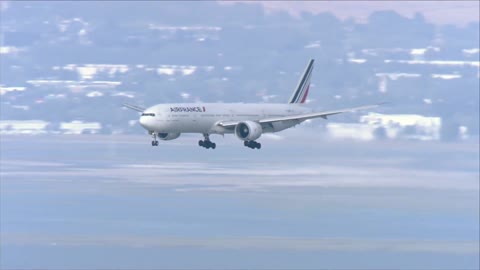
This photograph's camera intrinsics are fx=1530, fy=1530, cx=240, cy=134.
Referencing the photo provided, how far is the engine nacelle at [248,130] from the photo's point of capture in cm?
11250

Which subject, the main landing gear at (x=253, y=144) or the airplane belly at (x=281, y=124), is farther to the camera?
the airplane belly at (x=281, y=124)

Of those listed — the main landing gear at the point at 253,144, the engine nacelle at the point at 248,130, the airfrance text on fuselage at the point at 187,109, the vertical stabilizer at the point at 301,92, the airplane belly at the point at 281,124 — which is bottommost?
the main landing gear at the point at 253,144

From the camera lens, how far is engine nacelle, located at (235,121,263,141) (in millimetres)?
112500

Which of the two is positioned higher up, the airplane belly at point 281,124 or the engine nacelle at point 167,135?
the airplane belly at point 281,124

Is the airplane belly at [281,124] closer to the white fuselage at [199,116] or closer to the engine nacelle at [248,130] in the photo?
the white fuselage at [199,116]

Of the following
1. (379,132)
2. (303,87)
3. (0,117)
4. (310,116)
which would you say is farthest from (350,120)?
(310,116)

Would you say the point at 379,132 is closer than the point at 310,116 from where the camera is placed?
No

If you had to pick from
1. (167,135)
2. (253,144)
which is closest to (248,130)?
→ (253,144)

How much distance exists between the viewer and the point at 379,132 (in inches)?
7756

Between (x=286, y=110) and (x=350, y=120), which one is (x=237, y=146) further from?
(x=286, y=110)

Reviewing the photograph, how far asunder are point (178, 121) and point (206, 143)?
115 inches

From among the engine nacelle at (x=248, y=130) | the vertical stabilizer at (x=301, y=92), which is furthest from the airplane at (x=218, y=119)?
the vertical stabilizer at (x=301, y=92)

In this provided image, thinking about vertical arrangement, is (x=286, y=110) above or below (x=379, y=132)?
below

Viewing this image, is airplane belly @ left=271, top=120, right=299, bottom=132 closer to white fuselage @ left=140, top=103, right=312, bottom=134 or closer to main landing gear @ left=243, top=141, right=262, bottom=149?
white fuselage @ left=140, top=103, right=312, bottom=134
